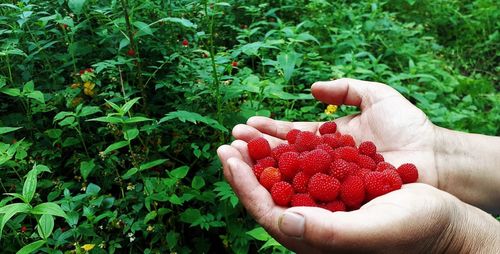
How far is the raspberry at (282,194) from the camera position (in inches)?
73.7

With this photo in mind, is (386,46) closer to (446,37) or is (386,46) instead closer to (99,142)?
(446,37)

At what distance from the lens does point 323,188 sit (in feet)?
6.24

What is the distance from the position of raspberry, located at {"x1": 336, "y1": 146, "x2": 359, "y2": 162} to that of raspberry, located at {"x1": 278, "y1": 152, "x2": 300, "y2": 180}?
242 millimetres

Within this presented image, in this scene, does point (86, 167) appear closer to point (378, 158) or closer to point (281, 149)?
point (281, 149)

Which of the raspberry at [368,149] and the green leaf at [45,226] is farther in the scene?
the raspberry at [368,149]

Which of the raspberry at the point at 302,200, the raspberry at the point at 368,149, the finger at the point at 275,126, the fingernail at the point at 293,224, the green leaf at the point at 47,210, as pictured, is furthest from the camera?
the finger at the point at 275,126

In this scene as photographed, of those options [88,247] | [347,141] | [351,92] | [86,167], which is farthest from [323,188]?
[86,167]

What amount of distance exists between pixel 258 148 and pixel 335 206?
1.70ft

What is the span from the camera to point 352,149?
2186 mm

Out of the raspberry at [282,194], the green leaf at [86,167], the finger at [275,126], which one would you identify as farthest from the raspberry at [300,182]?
the green leaf at [86,167]

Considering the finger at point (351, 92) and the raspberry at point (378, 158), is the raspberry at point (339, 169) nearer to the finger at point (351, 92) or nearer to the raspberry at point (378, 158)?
the raspberry at point (378, 158)

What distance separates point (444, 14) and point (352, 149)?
15.4 ft

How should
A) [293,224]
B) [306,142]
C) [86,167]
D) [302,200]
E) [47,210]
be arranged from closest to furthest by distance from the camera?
[293,224]
[47,210]
[302,200]
[306,142]
[86,167]

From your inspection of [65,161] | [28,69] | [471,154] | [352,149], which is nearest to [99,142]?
[65,161]
